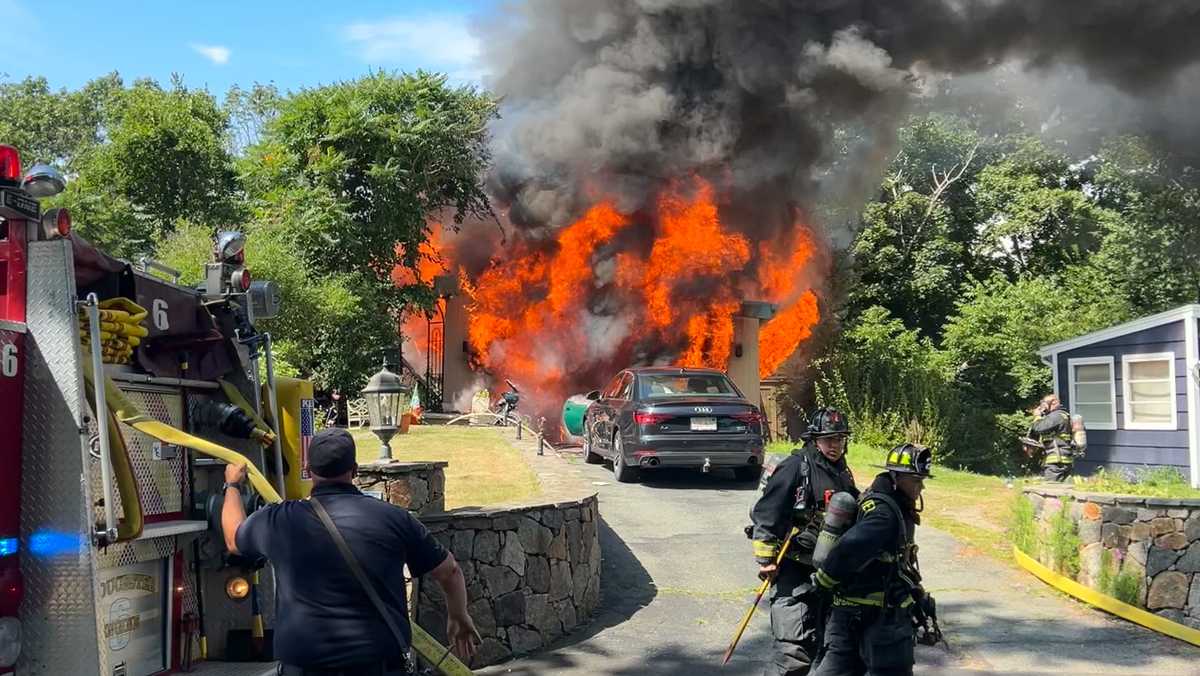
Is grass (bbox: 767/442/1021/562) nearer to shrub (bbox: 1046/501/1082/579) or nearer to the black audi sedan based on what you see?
shrub (bbox: 1046/501/1082/579)

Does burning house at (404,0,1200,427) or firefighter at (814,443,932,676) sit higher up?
burning house at (404,0,1200,427)

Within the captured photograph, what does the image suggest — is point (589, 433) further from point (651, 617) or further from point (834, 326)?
point (834, 326)

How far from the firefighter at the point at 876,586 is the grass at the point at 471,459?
3.56m

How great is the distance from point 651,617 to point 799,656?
9.32ft

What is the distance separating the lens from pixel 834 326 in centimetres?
2636

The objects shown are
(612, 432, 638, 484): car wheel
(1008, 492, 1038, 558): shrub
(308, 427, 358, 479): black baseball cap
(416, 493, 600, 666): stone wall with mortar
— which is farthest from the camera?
(612, 432, 638, 484): car wheel

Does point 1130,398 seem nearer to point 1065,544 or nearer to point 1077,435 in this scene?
point 1077,435

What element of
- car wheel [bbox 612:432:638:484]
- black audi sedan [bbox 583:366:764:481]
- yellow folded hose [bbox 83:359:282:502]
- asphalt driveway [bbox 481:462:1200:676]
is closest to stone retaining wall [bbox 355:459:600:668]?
asphalt driveway [bbox 481:462:1200:676]

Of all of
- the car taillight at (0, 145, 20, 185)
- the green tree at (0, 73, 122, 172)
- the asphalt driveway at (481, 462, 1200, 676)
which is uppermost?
the green tree at (0, 73, 122, 172)

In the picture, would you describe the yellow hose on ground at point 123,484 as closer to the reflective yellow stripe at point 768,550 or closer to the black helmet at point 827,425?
the reflective yellow stripe at point 768,550

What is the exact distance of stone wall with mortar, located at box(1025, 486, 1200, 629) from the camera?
771 cm

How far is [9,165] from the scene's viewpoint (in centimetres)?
350

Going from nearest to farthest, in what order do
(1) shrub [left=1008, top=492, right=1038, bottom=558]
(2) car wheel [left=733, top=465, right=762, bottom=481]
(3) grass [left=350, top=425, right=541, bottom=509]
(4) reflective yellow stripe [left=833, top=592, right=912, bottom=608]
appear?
(4) reflective yellow stripe [left=833, top=592, right=912, bottom=608]
(3) grass [left=350, top=425, right=541, bottom=509]
(1) shrub [left=1008, top=492, right=1038, bottom=558]
(2) car wheel [left=733, top=465, right=762, bottom=481]

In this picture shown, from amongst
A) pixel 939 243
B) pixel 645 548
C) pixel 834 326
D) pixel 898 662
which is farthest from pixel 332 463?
pixel 939 243
